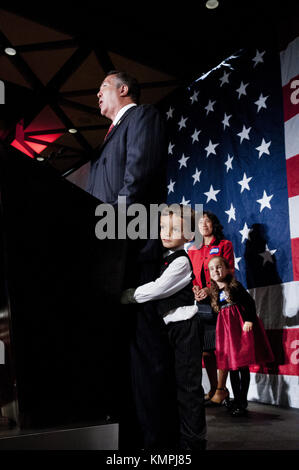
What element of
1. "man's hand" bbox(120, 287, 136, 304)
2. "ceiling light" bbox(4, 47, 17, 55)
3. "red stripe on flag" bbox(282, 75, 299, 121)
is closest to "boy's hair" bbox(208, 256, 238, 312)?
"red stripe on flag" bbox(282, 75, 299, 121)

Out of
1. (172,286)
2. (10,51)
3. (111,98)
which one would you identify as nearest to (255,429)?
(172,286)

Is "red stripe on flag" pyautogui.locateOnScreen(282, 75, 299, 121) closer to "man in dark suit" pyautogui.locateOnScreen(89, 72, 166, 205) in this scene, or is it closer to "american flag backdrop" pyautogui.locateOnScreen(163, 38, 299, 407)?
"american flag backdrop" pyautogui.locateOnScreen(163, 38, 299, 407)

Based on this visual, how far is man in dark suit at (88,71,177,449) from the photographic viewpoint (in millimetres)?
861

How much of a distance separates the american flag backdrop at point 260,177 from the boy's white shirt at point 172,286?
1.53 metres

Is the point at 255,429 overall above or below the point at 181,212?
below

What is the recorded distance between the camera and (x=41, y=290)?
59 cm

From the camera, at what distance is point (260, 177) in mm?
2867

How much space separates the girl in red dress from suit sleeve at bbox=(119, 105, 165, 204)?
158 centimetres

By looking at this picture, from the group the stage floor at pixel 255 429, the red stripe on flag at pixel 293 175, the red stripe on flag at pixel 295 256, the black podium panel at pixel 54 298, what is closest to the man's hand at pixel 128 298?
the black podium panel at pixel 54 298

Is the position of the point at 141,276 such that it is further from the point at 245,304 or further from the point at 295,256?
the point at 295,256

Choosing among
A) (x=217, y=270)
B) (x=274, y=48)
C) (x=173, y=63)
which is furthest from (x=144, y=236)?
(x=173, y=63)

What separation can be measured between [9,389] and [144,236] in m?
0.50

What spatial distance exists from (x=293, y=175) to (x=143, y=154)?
6.50ft

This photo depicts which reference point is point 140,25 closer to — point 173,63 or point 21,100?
point 173,63
